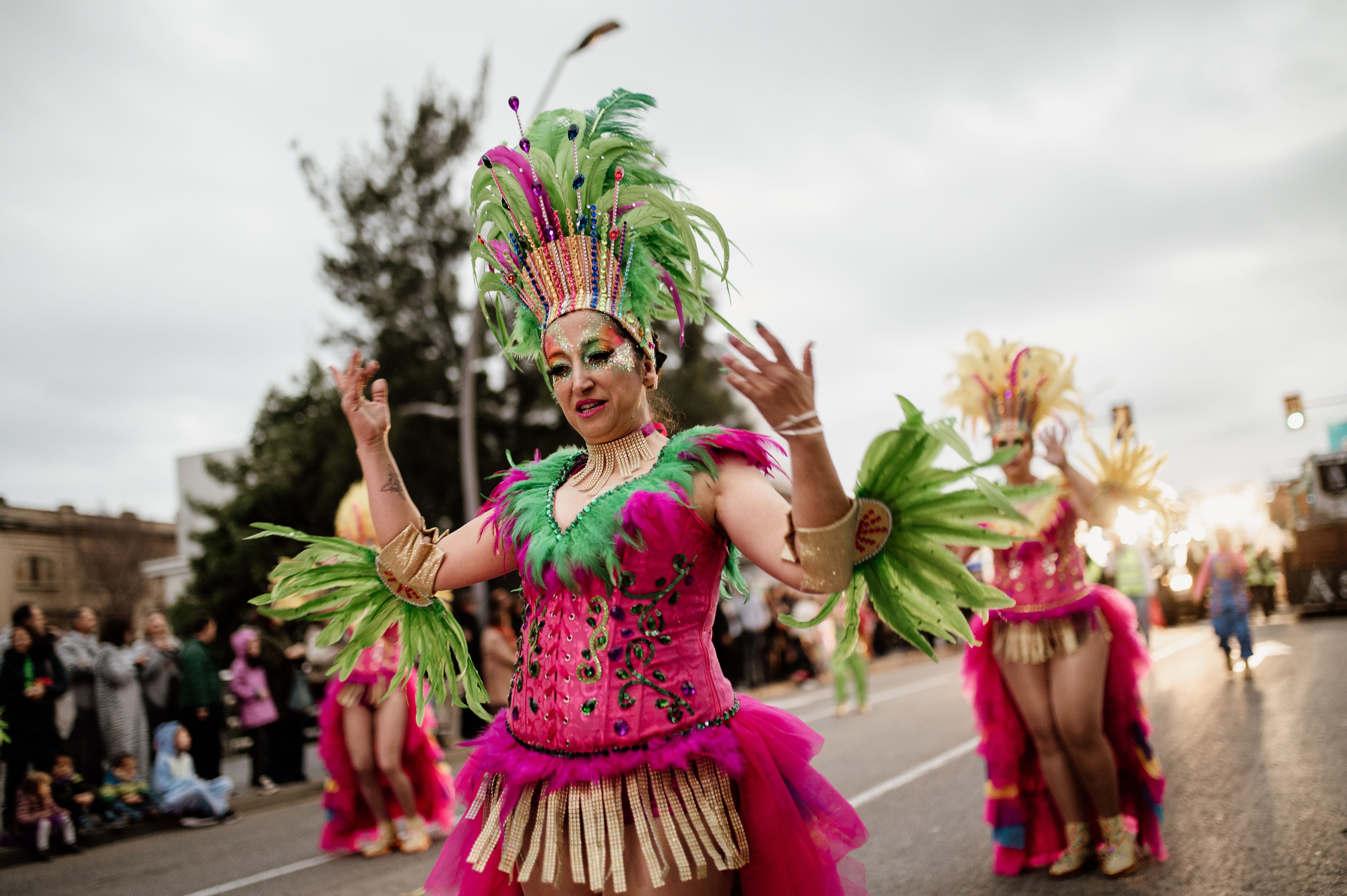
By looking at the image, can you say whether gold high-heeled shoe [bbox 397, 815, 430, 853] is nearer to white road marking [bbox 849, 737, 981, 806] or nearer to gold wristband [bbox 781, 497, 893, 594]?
white road marking [bbox 849, 737, 981, 806]

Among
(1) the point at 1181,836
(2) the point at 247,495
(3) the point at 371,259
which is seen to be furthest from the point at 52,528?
(1) the point at 1181,836

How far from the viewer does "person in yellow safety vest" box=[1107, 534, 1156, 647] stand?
503 inches

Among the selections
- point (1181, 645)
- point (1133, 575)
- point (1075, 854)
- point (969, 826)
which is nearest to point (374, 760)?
point (969, 826)

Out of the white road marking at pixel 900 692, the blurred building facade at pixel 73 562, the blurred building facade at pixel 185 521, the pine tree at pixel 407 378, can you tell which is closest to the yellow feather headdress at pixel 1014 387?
the white road marking at pixel 900 692

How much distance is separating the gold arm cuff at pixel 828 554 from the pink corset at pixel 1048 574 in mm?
2984

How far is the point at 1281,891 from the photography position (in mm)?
4102

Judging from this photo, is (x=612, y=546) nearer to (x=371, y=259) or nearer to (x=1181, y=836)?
(x=1181, y=836)

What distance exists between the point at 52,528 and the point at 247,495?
14352 mm

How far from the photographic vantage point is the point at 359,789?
6.84 m

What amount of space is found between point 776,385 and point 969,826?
5.00m

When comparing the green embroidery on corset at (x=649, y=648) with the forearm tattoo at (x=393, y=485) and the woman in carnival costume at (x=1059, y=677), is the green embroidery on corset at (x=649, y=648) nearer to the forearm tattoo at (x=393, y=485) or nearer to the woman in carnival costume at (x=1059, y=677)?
the forearm tattoo at (x=393, y=485)

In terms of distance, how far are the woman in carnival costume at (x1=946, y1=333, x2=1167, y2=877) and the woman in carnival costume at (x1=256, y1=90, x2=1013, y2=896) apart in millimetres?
2514

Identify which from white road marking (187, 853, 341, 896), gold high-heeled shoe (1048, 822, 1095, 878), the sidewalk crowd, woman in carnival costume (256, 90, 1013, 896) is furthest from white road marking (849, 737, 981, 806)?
woman in carnival costume (256, 90, 1013, 896)

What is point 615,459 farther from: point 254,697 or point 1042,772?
point 254,697
